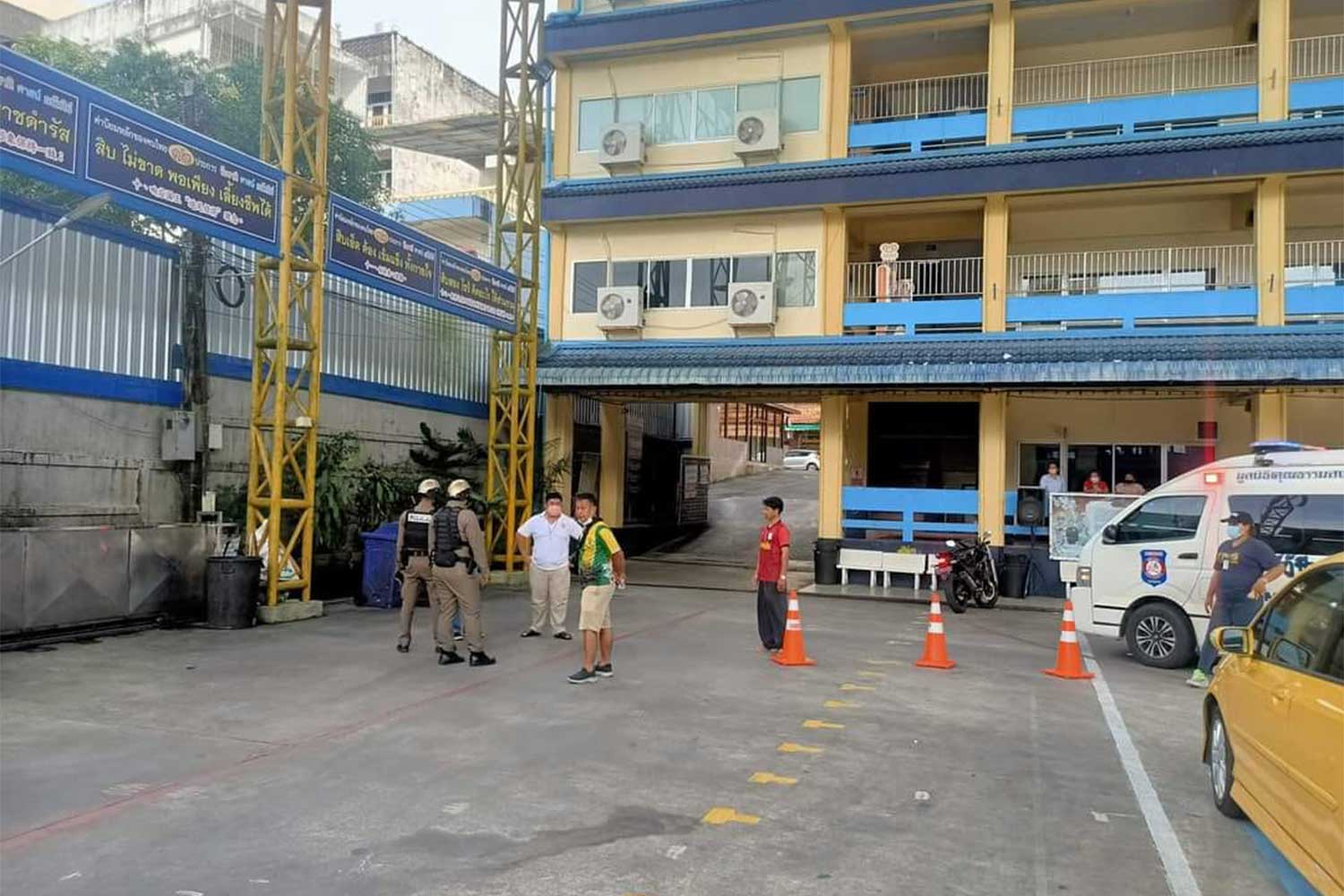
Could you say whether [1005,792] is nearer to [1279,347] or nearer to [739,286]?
[1279,347]

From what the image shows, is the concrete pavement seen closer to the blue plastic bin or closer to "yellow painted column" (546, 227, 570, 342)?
the blue plastic bin

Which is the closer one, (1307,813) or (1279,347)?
(1307,813)

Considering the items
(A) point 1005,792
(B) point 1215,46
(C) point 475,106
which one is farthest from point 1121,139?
(C) point 475,106

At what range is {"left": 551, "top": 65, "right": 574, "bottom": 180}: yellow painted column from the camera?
68.8 feet

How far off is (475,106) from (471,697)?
47.3 metres

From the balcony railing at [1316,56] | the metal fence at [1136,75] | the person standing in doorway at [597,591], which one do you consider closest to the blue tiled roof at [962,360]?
the metal fence at [1136,75]

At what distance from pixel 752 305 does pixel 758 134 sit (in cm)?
351

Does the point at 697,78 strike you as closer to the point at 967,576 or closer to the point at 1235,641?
the point at 967,576

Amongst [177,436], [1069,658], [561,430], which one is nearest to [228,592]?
[177,436]

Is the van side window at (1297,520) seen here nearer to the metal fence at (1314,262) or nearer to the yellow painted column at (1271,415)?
the yellow painted column at (1271,415)

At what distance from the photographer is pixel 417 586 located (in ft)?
32.1

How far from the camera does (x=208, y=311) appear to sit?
12.4m

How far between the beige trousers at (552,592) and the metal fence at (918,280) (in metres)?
10.8

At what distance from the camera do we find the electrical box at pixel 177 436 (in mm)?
11656
